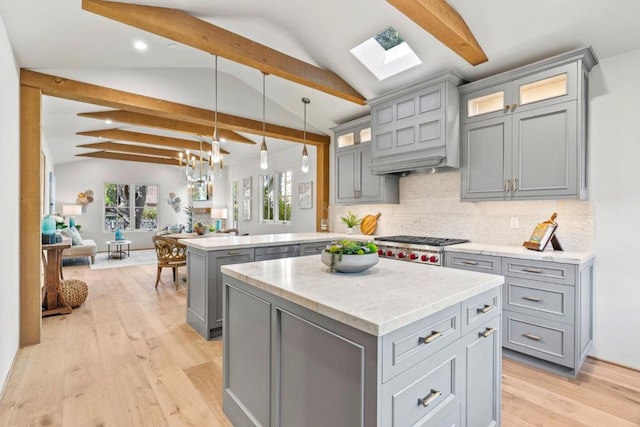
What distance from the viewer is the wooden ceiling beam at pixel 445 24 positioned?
225 centimetres

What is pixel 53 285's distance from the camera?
386 cm

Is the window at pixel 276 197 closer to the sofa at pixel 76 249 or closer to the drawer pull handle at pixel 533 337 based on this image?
the sofa at pixel 76 249

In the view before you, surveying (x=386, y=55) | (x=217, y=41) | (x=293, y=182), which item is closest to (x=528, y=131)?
(x=386, y=55)

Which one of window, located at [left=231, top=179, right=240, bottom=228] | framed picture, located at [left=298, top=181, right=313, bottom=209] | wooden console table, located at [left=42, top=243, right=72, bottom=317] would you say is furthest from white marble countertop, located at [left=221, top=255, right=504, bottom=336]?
window, located at [left=231, top=179, right=240, bottom=228]

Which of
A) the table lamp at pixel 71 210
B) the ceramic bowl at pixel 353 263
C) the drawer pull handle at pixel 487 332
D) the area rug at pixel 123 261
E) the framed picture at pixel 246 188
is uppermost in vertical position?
the framed picture at pixel 246 188

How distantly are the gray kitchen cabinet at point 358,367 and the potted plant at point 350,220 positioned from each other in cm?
300

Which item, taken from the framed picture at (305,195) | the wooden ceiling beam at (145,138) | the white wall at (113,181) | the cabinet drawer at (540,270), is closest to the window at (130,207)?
the white wall at (113,181)

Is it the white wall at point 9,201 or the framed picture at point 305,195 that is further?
the framed picture at point 305,195

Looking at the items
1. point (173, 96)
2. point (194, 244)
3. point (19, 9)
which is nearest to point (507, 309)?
point (194, 244)

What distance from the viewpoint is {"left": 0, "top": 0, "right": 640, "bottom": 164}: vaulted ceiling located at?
7.75ft

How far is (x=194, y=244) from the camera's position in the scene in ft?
11.0

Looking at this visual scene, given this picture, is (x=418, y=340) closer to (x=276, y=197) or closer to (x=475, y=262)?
(x=475, y=262)

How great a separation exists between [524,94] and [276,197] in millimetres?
5218

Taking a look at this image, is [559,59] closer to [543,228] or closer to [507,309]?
[543,228]
